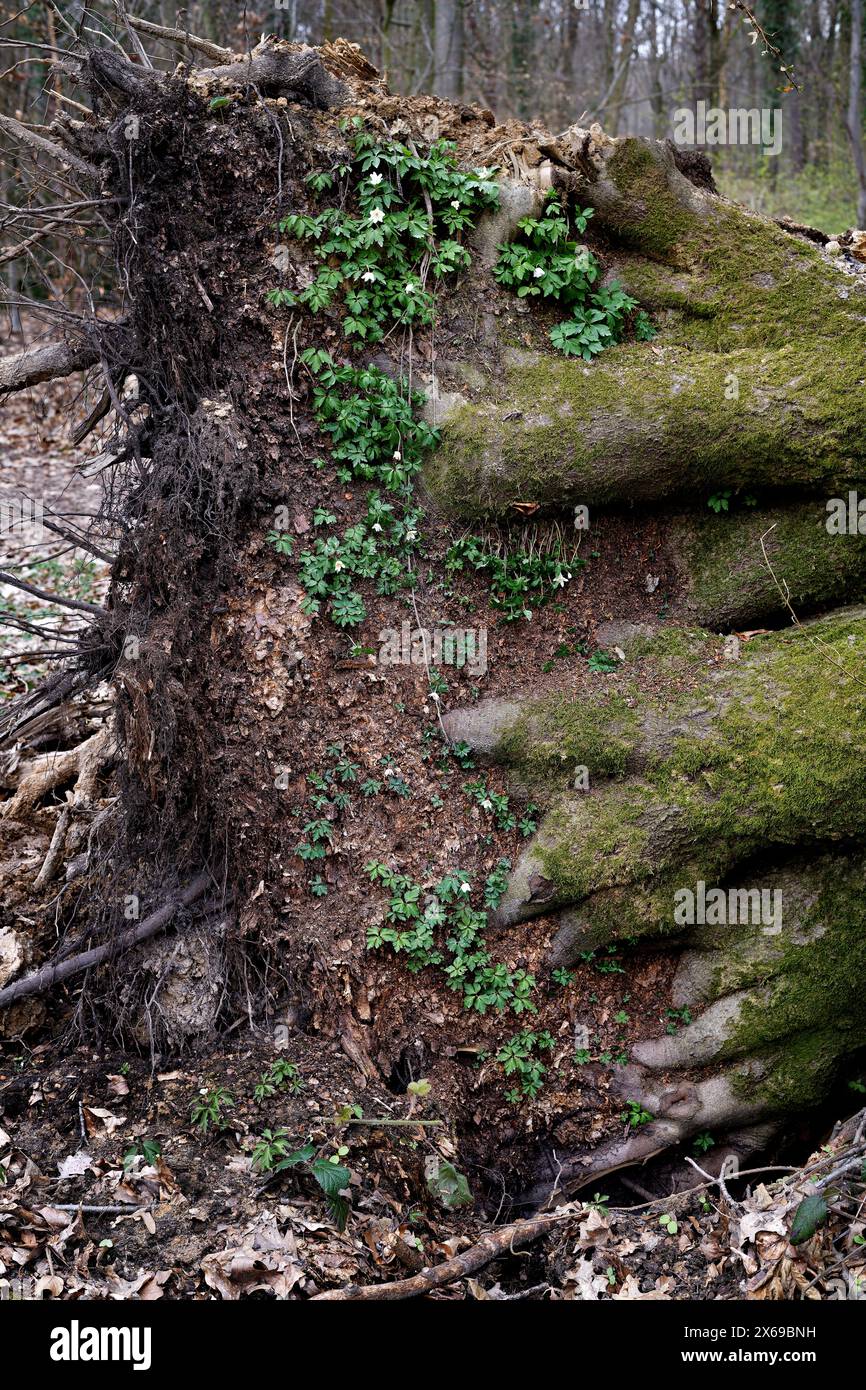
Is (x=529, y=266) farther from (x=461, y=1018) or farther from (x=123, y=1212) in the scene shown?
(x=123, y=1212)

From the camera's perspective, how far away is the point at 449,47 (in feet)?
49.1

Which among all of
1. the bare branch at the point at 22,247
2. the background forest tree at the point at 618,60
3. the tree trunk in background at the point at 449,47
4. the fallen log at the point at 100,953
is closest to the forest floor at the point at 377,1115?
the fallen log at the point at 100,953

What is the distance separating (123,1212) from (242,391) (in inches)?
150

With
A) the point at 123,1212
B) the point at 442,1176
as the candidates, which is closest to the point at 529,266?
the point at 442,1176

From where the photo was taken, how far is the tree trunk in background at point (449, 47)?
48.0 feet

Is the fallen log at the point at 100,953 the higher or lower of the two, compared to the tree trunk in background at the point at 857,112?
lower

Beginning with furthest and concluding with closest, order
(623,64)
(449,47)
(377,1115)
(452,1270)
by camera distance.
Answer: (623,64), (449,47), (377,1115), (452,1270)

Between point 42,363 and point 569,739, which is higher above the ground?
point 42,363

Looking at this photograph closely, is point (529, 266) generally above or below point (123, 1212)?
above

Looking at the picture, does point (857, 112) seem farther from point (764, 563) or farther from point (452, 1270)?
point (452, 1270)

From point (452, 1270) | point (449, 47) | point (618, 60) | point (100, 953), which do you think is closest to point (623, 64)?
point (449, 47)

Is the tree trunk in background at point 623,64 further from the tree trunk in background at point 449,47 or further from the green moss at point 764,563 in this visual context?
the green moss at point 764,563

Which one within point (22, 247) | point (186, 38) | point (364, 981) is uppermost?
point (186, 38)

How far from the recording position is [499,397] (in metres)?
5.05
